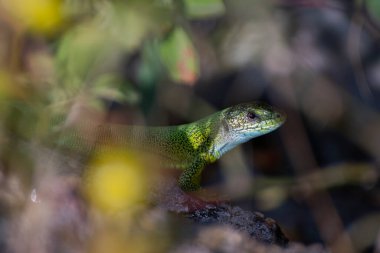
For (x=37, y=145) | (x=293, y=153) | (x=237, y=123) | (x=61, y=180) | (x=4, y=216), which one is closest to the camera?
(x=4, y=216)

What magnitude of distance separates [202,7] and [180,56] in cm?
25

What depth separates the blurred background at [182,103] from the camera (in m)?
2.17

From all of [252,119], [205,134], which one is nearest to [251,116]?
[252,119]

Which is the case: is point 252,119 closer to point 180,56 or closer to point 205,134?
point 205,134

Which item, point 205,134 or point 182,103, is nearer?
point 205,134

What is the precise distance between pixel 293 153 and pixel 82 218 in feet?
10.1

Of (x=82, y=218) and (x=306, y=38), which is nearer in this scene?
(x=82, y=218)

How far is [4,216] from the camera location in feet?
7.31

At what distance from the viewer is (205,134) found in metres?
Result: 3.54

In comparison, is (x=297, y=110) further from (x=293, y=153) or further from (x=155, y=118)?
(x=155, y=118)

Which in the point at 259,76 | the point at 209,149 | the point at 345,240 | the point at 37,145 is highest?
the point at 37,145

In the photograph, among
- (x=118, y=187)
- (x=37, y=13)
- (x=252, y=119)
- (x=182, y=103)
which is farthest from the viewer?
(x=182, y=103)

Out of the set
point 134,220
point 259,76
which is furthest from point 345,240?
point 134,220

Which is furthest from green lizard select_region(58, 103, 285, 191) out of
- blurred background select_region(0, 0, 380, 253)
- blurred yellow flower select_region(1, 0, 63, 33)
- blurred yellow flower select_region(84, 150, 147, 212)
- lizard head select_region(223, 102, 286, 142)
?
blurred yellow flower select_region(84, 150, 147, 212)
